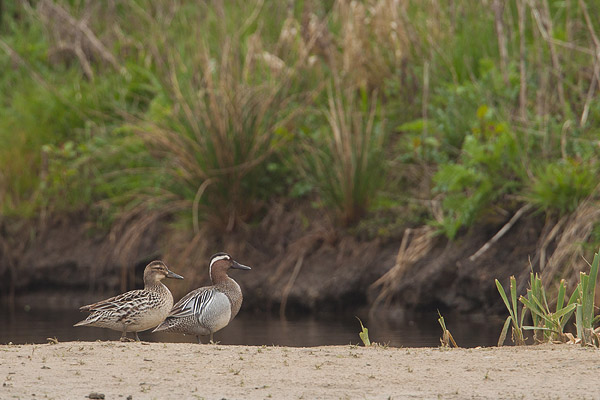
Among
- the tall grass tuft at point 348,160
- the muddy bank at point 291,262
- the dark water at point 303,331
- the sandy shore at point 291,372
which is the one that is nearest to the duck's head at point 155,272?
the dark water at point 303,331

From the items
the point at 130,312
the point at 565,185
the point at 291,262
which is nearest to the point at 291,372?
the point at 130,312

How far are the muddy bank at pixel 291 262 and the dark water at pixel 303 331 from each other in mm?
324

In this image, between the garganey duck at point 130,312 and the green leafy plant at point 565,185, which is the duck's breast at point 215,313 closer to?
the garganey duck at point 130,312

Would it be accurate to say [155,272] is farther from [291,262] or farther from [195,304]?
[291,262]

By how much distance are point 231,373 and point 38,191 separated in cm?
778

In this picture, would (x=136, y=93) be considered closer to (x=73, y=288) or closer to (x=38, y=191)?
(x=38, y=191)

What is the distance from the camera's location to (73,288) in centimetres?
1172

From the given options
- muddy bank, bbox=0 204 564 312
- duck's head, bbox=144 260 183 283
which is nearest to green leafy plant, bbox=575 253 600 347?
duck's head, bbox=144 260 183 283

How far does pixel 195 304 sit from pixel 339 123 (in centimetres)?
421

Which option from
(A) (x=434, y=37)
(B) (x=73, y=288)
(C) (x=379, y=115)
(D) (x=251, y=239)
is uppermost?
(A) (x=434, y=37)

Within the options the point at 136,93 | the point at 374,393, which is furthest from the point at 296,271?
the point at 374,393

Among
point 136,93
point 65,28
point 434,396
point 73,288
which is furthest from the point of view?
point 65,28

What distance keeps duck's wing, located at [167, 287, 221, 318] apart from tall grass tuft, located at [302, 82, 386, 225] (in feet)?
11.5

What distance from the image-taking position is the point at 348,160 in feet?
32.7
